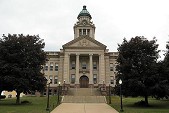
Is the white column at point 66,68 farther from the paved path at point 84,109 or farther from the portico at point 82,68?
the paved path at point 84,109

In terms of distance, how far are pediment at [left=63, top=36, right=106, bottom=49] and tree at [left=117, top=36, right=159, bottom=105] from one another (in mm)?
27534

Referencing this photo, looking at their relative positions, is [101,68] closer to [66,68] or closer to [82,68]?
[82,68]

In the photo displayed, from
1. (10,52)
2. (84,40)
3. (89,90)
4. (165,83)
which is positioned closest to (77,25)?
(84,40)

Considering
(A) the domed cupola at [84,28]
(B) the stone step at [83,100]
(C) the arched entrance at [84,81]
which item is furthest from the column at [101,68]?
(B) the stone step at [83,100]

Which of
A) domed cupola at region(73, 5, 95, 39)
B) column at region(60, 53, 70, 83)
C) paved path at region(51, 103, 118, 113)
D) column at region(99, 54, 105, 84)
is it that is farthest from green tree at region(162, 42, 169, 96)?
domed cupola at region(73, 5, 95, 39)

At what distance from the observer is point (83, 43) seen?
64.1 m

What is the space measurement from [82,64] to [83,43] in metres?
5.47

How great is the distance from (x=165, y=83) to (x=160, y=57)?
3847mm

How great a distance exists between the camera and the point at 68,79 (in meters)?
63.3

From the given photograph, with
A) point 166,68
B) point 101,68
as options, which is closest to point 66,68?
point 101,68

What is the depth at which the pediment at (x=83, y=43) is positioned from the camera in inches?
2514

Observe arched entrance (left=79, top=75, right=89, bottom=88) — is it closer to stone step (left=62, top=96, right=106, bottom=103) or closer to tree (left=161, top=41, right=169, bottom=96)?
stone step (left=62, top=96, right=106, bottom=103)

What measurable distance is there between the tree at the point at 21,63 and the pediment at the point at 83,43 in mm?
24264

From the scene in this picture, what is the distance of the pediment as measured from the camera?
209 ft
